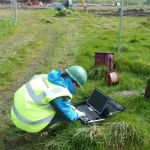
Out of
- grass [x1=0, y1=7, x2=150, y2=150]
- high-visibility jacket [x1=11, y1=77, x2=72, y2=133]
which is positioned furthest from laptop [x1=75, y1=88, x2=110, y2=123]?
high-visibility jacket [x1=11, y1=77, x2=72, y2=133]

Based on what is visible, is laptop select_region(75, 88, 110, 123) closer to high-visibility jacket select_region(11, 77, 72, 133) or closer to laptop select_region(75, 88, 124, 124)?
laptop select_region(75, 88, 124, 124)

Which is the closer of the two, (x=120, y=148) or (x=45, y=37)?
(x=120, y=148)

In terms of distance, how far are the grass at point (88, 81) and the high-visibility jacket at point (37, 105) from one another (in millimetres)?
329

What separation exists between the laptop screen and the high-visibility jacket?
3.18 ft

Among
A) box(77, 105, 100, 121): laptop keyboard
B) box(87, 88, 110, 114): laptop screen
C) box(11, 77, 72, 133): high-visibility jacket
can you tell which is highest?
box(11, 77, 72, 133): high-visibility jacket

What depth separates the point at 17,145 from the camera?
4.16 meters

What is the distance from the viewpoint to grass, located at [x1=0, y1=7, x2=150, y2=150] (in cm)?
394

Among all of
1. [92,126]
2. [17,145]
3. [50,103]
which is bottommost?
[17,145]

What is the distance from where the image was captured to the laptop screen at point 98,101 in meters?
4.65

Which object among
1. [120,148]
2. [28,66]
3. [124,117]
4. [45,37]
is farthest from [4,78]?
[45,37]

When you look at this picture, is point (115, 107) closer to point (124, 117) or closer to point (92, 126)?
A: point (124, 117)

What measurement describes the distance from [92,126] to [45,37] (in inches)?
356

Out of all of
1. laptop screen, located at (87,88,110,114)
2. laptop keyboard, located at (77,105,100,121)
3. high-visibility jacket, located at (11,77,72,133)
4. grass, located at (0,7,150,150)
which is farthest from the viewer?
laptop screen, located at (87,88,110,114)

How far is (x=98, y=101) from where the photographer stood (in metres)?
4.80
